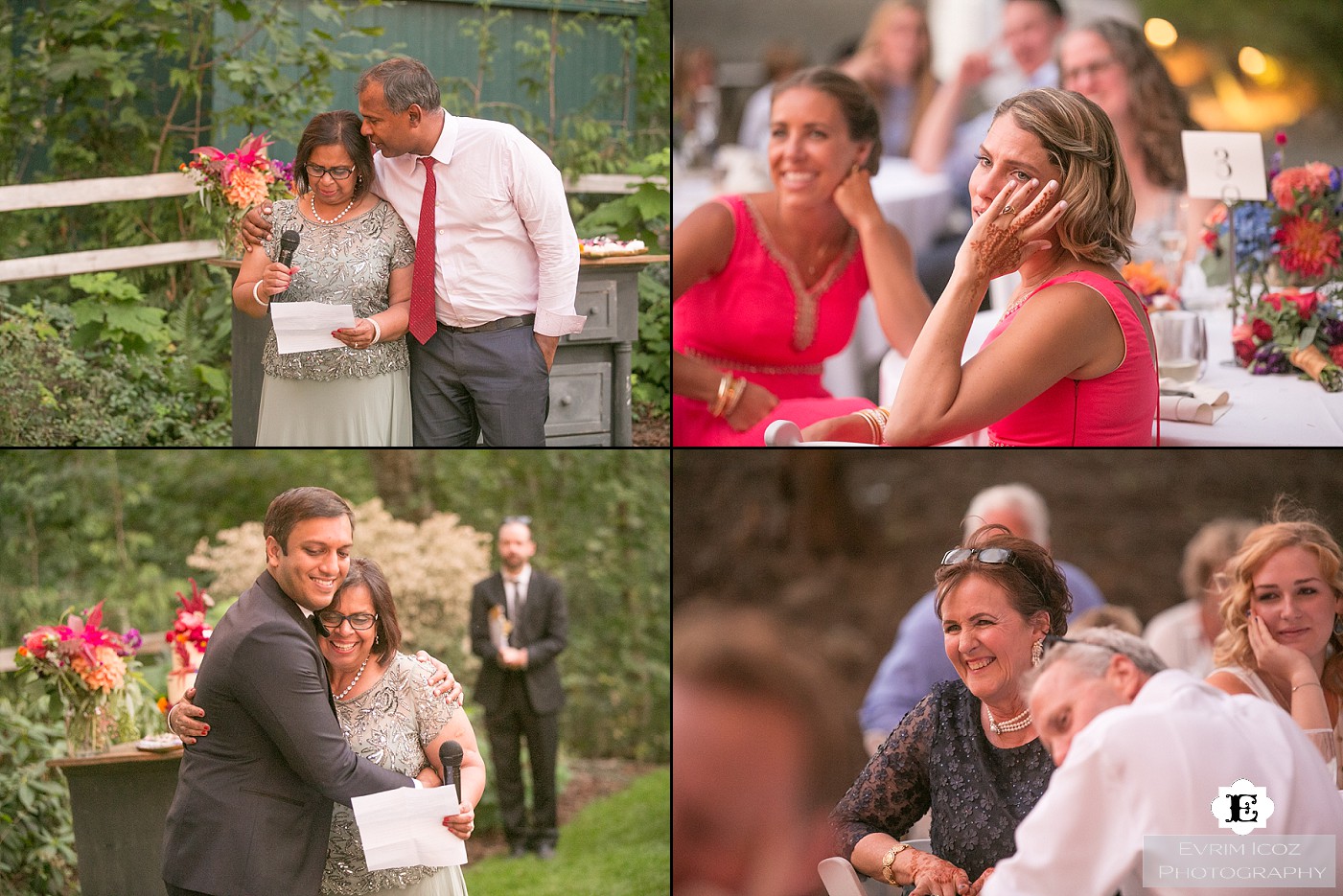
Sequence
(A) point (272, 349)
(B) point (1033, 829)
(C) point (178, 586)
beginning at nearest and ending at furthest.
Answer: (B) point (1033, 829) → (A) point (272, 349) → (C) point (178, 586)

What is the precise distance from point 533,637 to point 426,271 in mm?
1942

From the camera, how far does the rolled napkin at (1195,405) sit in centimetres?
327

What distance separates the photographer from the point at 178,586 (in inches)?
172

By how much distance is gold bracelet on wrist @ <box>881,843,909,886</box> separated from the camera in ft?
8.95

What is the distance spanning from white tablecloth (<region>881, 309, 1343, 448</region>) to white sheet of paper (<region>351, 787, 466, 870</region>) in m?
1.51

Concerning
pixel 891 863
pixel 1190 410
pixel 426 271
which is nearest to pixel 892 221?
pixel 1190 410

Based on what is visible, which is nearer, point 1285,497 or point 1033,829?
point 1033,829

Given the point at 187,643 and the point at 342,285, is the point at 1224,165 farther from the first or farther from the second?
the point at 187,643

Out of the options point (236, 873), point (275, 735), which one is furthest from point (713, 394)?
point (236, 873)

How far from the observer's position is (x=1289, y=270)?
11.9 feet

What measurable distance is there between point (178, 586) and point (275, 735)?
1832mm

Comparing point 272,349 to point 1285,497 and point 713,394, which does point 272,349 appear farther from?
point 1285,497

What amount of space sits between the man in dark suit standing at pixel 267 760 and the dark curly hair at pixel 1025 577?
1334 mm

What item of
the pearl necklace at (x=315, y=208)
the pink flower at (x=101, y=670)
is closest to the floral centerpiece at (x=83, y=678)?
the pink flower at (x=101, y=670)
